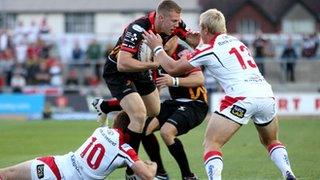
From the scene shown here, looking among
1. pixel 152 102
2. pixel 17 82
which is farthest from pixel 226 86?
pixel 17 82

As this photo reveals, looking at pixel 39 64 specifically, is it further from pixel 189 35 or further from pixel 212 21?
pixel 212 21

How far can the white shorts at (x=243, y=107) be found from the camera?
35.4ft

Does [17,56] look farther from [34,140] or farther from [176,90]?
[176,90]

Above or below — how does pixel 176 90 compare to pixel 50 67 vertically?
above

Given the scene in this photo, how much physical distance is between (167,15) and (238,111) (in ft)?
6.99

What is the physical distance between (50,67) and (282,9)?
2994 cm

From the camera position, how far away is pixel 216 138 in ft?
35.3

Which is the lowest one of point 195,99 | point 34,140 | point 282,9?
point 282,9

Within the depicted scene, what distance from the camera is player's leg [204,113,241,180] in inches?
420

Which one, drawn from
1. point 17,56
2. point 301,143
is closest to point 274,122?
point 301,143

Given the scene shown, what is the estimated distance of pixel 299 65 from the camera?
33844 millimetres

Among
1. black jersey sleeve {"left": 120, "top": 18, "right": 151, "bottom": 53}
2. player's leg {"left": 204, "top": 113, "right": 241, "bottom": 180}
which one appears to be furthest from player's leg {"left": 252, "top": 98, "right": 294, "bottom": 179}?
black jersey sleeve {"left": 120, "top": 18, "right": 151, "bottom": 53}

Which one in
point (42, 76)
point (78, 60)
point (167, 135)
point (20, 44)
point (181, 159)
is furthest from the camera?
point (20, 44)

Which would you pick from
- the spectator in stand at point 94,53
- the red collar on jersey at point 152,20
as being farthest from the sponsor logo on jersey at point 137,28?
the spectator in stand at point 94,53
